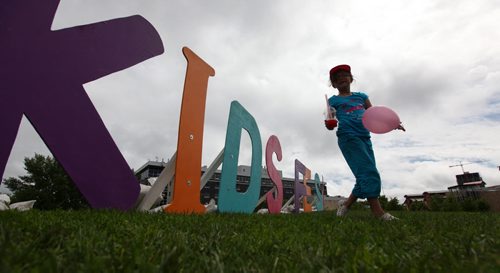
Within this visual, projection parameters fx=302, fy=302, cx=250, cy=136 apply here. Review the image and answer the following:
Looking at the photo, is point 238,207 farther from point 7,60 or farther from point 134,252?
point 134,252

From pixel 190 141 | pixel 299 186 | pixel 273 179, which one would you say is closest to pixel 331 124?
pixel 190 141

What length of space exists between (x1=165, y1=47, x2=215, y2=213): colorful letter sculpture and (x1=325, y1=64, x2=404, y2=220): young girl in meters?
1.89

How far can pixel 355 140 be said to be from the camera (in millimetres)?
3898

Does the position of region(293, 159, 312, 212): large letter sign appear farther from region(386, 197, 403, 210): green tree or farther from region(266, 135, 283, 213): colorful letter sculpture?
region(386, 197, 403, 210): green tree

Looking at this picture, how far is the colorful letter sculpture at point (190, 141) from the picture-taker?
406 centimetres

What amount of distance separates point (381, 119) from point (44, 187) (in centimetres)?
3186

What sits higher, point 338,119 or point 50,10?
point 50,10

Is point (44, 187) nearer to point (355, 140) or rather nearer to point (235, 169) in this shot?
point (235, 169)

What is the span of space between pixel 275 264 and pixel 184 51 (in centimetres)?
404

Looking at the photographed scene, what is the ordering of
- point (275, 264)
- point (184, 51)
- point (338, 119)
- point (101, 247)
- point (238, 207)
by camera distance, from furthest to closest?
point (238, 207) < point (184, 51) < point (338, 119) < point (101, 247) < point (275, 264)

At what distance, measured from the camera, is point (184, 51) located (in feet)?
15.1

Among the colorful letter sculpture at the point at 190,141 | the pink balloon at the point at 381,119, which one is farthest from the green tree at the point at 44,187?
the pink balloon at the point at 381,119

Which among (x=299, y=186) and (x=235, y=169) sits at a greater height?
(x=299, y=186)

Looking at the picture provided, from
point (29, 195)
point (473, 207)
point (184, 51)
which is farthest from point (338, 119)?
point (29, 195)
